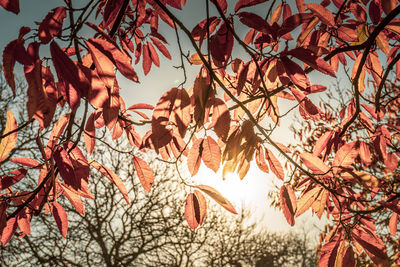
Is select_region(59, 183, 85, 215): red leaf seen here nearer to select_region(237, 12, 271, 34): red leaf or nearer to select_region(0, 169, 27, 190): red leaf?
select_region(0, 169, 27, 190): red leaf

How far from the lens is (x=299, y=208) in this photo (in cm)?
114

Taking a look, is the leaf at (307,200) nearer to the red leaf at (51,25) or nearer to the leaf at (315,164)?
the leaf at (315,164)

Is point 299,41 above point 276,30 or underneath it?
above

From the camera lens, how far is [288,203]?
1001 mm

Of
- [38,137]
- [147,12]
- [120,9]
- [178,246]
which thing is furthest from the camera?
[178,246]

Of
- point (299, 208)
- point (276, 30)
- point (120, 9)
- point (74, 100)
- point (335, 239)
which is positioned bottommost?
point (335, 239)

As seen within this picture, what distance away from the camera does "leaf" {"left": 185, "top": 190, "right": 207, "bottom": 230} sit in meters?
0.98

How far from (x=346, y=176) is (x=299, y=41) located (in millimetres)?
600

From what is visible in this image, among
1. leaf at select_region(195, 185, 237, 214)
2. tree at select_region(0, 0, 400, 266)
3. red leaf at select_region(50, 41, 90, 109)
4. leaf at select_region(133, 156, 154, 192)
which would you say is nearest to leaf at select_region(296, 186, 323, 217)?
tree at select_region(0, 0, 400, 266)

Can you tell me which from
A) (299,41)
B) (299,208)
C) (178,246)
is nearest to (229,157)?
(299,208)

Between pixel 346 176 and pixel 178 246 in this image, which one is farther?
pixel 178 246

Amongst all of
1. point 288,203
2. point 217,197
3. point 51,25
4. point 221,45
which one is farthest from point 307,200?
point 51,25

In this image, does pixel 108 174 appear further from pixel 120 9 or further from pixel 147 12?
pixel 147 12

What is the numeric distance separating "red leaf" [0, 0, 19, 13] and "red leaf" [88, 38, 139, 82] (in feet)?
0.47
